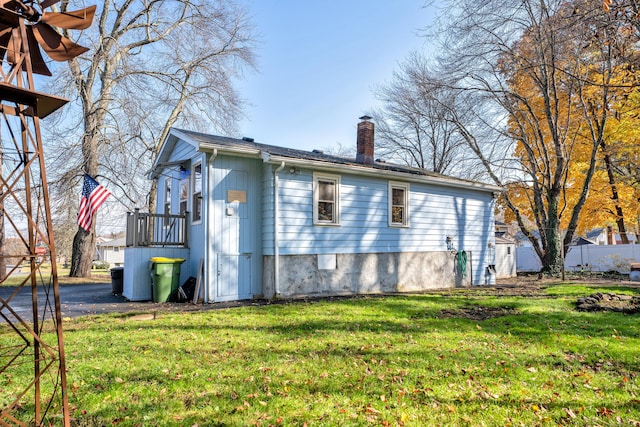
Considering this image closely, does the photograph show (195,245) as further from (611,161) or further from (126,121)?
(611,161)

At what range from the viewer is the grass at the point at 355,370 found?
3.24m

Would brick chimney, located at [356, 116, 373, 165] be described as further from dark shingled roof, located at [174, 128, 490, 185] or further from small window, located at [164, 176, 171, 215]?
small window, located at [164, 176, 171, 215]

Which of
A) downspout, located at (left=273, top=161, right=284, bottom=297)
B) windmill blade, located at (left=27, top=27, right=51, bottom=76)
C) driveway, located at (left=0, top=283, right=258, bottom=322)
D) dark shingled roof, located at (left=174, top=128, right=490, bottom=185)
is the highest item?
dark shingled roof, located at (left=174, top=128, right=490, bottom=185)

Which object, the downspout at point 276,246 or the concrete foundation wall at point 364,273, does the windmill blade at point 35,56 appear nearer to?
the downspout at point 276,246

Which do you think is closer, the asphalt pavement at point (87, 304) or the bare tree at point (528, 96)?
the asphalt pavement at point (87, 304)

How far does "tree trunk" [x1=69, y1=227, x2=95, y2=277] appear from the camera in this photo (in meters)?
16.1

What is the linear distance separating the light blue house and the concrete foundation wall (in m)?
0.03

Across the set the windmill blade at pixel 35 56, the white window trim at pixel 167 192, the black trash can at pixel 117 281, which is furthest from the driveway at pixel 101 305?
the windmill blade at pixel 35 56

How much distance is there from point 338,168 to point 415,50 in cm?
1202

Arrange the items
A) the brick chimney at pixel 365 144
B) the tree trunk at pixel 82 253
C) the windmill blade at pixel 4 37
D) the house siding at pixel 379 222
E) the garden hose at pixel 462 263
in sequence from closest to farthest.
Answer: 1. the windmill blade at pixel 4 37
2. the house siding at pixel 379 222
3. the brick chimney at pixel 365 144
4. the garden hose at pixel 462 263
5. the tree trunk at pixel 82 253

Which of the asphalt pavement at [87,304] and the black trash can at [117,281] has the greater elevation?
the black trash can at [117,281]

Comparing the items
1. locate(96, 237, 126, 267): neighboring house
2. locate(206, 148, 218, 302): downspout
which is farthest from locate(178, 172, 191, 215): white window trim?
locate(96, 237, 126, 267): neighboring house

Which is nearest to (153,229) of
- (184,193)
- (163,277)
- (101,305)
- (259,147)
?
(184,193)

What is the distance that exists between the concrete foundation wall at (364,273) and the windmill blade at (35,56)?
271 inches
